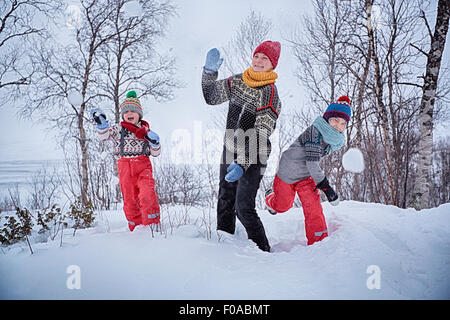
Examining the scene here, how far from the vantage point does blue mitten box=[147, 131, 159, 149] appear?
251 cm

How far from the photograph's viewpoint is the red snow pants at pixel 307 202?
2.26 meters

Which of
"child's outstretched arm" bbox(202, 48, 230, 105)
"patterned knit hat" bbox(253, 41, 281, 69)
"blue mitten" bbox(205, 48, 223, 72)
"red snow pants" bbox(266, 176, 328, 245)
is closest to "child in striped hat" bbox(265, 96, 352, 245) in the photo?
"red snow pants" bbox(266, 176, 328, 245)

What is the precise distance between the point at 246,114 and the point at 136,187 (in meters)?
1.41

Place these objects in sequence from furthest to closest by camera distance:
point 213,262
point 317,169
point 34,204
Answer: point 34,204 → point 317,169 → point 213,262

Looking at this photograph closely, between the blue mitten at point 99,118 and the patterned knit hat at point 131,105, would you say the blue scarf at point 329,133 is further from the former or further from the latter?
the blue mitten at point 99,118

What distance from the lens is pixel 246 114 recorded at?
2301mm

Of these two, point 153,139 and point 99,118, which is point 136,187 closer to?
point 153,139

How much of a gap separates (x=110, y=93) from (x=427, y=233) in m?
7.63

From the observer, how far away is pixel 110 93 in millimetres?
7090

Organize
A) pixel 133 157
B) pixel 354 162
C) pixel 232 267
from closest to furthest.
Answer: pixel 232 267 < pixel 133 157 < pixel 354 162

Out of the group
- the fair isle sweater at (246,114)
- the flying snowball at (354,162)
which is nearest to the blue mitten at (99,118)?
the fair isle sweater at (246,114)

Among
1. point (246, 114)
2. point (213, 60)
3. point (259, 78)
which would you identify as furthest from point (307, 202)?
point (213, 60)
